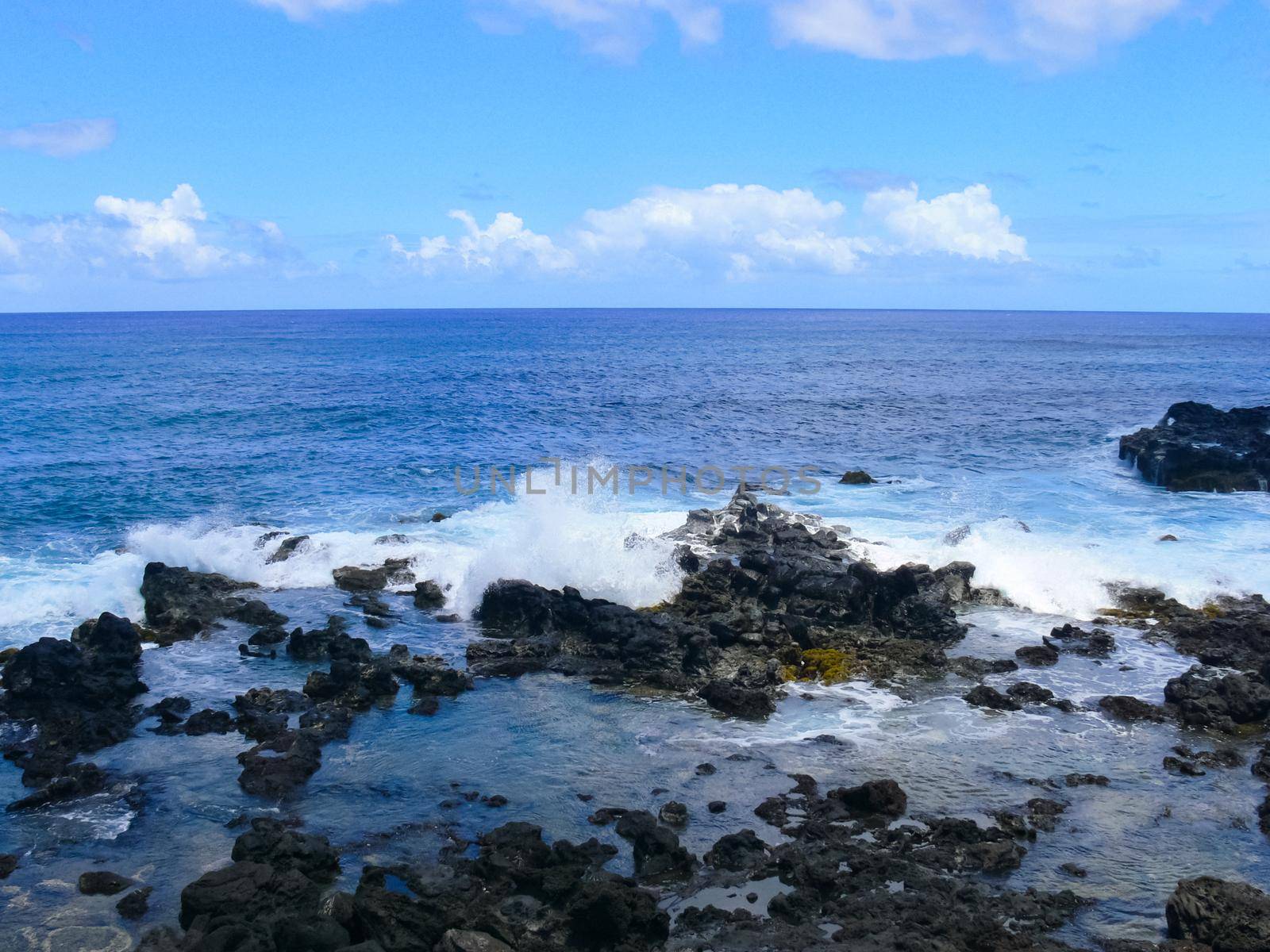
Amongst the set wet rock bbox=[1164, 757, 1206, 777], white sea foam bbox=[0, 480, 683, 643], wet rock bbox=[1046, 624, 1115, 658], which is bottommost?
wet rock bbox=[1164, 757, 1206, 777]

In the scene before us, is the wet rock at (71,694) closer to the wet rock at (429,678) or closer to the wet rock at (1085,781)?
the wet rock at (429,678)

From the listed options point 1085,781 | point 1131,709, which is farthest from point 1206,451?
point 1085,781

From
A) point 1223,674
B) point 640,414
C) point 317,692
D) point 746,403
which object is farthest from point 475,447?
point 1223,674

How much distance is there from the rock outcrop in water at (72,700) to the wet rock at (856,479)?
Result: 28605 mm

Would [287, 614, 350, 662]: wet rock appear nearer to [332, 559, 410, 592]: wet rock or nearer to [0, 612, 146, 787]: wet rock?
[0, 612, 146, 787]: wet rock

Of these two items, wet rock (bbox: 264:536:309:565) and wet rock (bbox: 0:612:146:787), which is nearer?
wet rock (bbox: 0:612:146:787)

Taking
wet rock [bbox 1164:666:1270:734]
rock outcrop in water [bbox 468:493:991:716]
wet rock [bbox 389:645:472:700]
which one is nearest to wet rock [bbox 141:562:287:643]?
wet rock [bbox 389:645:472:700]

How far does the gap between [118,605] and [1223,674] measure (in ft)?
87.0

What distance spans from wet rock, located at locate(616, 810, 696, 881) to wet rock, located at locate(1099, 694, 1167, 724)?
10.1 m

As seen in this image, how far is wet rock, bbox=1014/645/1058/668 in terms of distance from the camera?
21.6 metres

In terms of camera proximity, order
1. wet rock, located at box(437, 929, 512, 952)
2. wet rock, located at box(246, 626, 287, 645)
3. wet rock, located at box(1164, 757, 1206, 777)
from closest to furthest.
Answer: wet rock, located at box(437, 929, 512, 952) < wet rock, located at box(1164, 757, 1206, 777) < wet rock, located at box(246, 626, 287, 645)

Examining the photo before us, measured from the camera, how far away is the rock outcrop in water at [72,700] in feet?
54.5

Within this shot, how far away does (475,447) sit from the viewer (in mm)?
50719
